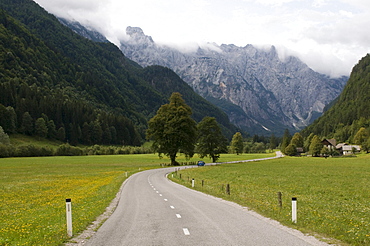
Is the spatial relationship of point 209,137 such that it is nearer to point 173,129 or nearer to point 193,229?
point 173,129

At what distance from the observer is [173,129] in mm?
81375

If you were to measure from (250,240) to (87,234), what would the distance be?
6.59 m

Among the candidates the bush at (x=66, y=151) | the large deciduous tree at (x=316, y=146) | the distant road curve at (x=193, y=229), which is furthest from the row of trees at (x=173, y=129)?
the large deciduous tree at (x=316, y=146)

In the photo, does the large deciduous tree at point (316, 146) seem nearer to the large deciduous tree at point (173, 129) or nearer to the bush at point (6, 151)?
the large deciduous tree at point (173, 129)

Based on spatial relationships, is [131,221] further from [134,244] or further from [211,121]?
[211,121]

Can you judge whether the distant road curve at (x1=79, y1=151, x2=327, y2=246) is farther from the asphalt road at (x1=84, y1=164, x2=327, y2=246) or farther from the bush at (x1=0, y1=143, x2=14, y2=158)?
the bush at (x1=0, y1=143, x2=14, y2=158)

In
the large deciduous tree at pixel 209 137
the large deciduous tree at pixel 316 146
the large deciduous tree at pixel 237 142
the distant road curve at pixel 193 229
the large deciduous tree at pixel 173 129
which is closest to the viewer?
the distant road curve at pixel 193 229

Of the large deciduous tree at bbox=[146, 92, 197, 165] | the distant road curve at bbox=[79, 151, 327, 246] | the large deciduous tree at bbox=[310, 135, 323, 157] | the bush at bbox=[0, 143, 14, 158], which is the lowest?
the large deciduous tree at bbox=[310, 135, 323, 157]

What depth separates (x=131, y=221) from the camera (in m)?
16.4

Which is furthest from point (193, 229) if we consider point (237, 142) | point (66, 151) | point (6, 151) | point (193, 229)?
point (237, 142)

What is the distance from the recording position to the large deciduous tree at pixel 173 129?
82750mm

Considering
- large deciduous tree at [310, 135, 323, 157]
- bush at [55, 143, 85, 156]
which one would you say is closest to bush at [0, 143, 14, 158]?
bush at [55, 143, 85, 156]

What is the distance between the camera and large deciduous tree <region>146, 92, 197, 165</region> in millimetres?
82750

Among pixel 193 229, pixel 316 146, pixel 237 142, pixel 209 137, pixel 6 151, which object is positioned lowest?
pixel 316 146
